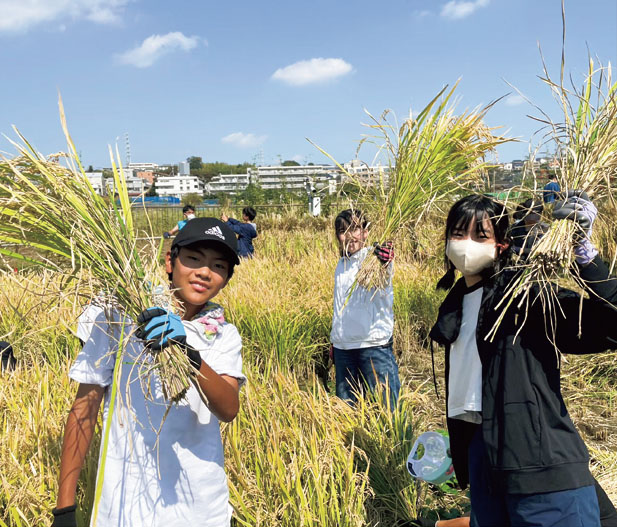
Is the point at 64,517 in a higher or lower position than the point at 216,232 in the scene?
lower

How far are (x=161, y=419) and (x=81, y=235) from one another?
1.75 feet

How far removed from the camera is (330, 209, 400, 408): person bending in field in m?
2.84

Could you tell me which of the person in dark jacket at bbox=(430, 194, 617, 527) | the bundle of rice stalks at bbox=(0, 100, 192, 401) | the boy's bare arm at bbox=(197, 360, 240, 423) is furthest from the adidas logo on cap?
the person in dark jacket at bbox=(430, 194, 617, 527)

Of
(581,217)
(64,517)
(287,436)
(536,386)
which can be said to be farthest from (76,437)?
(581,217)

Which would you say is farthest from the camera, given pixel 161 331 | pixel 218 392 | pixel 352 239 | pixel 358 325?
pixel 352 239

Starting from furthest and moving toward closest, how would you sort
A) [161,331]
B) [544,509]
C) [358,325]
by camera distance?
[358,325] → [544,509] → [161,331]

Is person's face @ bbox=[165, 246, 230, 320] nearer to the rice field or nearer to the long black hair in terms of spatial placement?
the rice field

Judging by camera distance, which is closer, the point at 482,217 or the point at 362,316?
the point at 482,217

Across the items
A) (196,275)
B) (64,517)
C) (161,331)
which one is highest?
(196,275)

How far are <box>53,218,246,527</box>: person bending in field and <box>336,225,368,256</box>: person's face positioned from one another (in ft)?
5.56

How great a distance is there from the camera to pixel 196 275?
4.39 feet

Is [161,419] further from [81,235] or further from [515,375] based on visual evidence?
[515,375]

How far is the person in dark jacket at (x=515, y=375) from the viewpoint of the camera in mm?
1288

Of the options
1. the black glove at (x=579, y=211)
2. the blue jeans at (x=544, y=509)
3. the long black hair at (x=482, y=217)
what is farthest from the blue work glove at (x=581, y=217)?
the blue jeans at (x=544, y=509)
